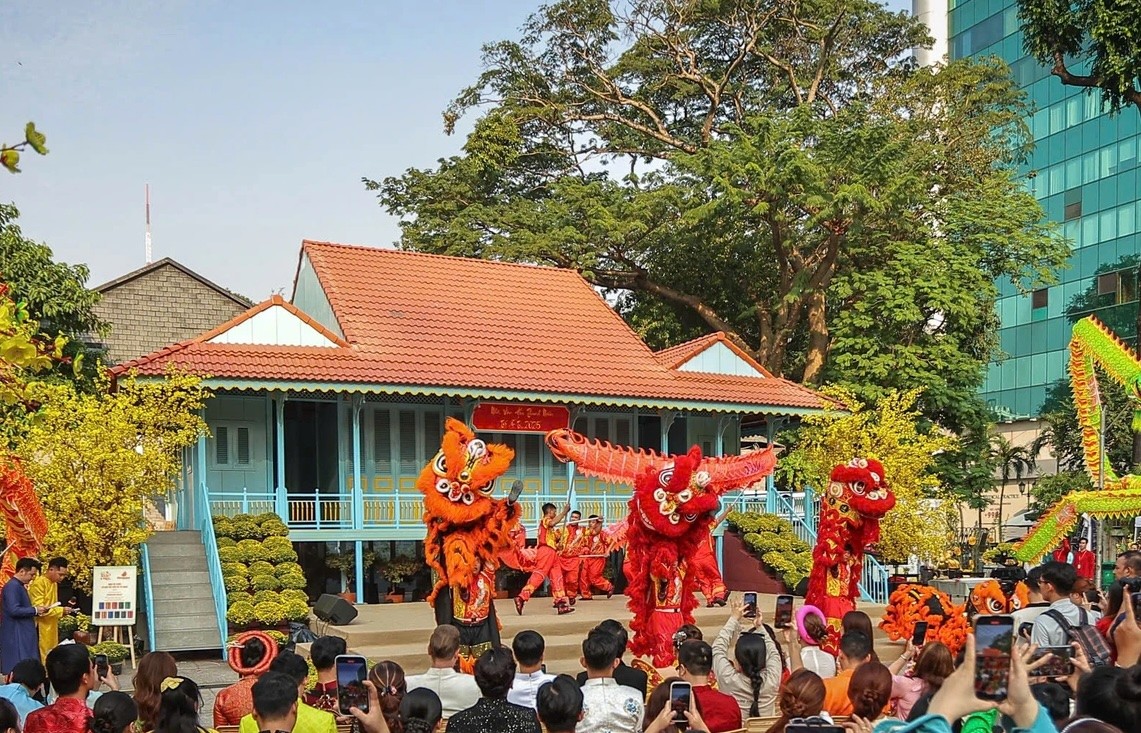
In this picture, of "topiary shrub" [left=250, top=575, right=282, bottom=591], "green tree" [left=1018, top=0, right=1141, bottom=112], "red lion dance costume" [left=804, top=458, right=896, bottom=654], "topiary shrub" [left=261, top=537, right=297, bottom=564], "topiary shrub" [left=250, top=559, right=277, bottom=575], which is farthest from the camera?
"green tree" [left=1018, top=0, right=1141, bottom=112]

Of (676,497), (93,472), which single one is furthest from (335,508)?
(676,497)

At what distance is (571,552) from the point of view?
1630cm

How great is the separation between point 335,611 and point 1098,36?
1785 cm

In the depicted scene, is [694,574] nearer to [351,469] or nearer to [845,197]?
[351,469]

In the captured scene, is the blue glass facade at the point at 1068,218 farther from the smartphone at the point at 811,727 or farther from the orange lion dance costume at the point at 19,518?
the smartphone at the point at 811,727

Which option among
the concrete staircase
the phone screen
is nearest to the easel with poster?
the concrete staircase

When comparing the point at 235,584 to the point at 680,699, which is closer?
the point at 680,699

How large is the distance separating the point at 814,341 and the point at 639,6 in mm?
8836

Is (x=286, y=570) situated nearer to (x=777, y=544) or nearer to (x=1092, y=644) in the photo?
(x=777, y=544)

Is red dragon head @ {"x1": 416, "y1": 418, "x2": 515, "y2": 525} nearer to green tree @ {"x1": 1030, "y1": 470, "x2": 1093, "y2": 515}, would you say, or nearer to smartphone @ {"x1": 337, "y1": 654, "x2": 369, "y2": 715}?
smartphone @ {"x1": 337, "y1": 654, "x2": 369, "y2": 715}

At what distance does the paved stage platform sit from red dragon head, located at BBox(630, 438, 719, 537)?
2787mm

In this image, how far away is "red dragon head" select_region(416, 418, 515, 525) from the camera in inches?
442

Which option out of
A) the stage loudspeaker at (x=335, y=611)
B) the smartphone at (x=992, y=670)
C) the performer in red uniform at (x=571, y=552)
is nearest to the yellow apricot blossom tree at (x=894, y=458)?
the performer in red uniform at (x=571, y=552)

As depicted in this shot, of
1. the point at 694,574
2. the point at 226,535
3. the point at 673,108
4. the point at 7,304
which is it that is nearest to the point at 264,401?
the point at 226,535
